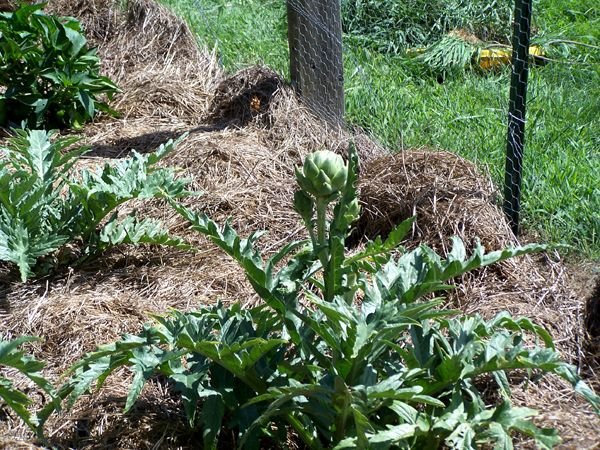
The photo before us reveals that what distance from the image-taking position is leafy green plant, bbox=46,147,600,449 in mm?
2268

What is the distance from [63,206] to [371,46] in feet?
9.50

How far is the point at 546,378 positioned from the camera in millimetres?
2859

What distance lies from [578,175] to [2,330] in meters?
2.51

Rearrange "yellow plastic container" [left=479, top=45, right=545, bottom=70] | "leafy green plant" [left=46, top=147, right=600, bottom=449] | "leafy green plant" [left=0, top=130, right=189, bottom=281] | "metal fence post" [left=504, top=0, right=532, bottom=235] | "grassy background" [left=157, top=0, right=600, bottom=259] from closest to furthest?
"leafy green plant" [left=46, top=147, right=600, bottom=449] < "leafy green plant" [left=0, top=130, right=189, bottom=281] < "metal fence post" [left=504, top=0, right=532, bottom=235] < "grassy background" [left=157, top=0, right=600, bottom=259] < "yellow plastic container" [left=479, top=45, right=545, bottom=70]

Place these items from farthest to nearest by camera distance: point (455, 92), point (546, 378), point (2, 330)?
point (455, 92) < point (2, 330) < point (546, 378)

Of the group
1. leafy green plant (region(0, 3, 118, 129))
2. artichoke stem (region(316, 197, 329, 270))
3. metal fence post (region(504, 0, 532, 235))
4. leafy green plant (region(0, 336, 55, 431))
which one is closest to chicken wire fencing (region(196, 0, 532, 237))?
metal fence post (region(504, 0, 532, 235))

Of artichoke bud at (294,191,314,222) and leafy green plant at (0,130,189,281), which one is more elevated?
artichoke bud at (294,191,314,222)

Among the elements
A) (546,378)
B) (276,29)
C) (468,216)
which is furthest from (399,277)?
(276,29)

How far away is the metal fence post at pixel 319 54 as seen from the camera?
4.57 metres

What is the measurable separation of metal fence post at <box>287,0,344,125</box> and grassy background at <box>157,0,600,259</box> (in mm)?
223

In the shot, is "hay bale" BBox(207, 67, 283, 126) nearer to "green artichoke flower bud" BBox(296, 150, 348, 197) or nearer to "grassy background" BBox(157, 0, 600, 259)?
"grassy background" BBox(157, 0, 600, 259)

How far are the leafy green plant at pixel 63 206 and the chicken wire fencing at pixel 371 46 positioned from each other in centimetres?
120

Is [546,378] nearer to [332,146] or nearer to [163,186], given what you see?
[163,186]

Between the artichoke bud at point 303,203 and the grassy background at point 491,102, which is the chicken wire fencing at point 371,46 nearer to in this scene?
the grassy background at point 491,102
